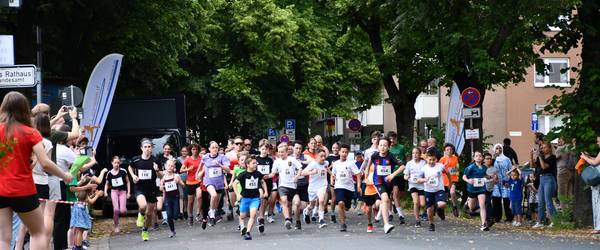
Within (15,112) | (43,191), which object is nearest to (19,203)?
(15,112)

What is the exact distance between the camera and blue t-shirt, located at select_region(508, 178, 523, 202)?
21.7 m

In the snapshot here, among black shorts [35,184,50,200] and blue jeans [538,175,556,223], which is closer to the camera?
black shorts [35,184,50,200]

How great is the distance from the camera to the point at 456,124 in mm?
27719

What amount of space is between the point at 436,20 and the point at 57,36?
11036mm

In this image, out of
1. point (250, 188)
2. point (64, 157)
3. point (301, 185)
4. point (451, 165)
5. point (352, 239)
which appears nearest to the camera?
point (64, 157)

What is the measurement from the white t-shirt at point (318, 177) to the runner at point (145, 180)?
9.95ft

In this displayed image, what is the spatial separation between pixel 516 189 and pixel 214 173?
5.92 metres

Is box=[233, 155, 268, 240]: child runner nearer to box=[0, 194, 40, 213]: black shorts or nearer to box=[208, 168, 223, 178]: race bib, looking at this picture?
box=[208, 168, 223, 178]: race bib

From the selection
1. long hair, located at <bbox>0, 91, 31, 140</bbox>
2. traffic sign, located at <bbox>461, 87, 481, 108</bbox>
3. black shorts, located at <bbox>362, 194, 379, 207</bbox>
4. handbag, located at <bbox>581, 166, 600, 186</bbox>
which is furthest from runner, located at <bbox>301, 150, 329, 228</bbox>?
long hair, located at <bbox>0, 91, 31, 140</bbox>

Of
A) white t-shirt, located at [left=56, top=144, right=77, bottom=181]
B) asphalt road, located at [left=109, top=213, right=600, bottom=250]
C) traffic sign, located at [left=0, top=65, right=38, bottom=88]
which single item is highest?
traffic sign, located at [left=0, top=65, right=38, bottom=88]

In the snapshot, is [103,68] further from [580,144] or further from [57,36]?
[580,144]

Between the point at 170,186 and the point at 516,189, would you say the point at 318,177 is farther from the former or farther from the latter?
the point at 516,189

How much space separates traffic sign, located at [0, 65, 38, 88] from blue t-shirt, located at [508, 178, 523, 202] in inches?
398

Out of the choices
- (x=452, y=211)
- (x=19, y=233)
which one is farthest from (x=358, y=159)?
(x=19, y=233)
